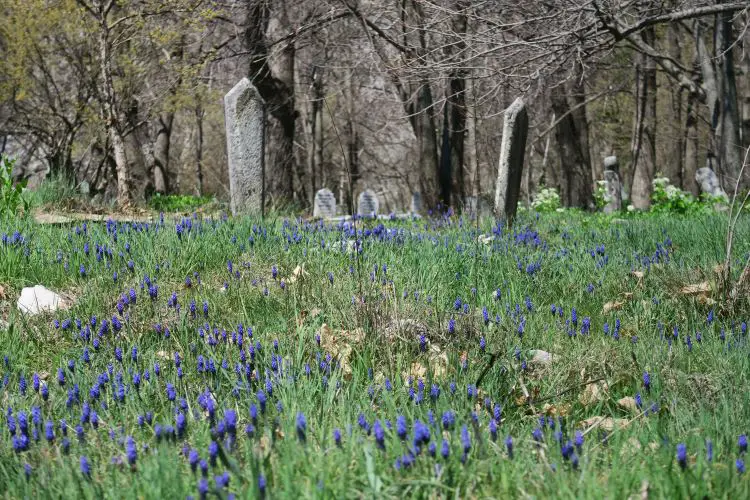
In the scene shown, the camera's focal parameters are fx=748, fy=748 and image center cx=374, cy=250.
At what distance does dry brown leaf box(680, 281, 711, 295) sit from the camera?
16.4 ft

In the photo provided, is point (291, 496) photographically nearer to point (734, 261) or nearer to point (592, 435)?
point (592, 435)

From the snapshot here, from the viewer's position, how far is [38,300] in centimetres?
467

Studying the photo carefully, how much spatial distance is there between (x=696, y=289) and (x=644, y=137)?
1967cm

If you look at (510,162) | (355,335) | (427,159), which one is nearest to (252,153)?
(510,162)

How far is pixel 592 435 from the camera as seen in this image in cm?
277

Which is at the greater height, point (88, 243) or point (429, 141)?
point (429, 141)

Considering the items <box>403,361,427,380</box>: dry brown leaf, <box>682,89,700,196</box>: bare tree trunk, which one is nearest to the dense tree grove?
<box>682,89,700,196</box>: bare tree trunk

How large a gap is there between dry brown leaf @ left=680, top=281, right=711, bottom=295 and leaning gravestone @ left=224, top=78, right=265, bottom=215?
5783 millimetres

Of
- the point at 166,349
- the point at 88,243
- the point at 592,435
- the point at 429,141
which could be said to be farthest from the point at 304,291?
the point at 429,141

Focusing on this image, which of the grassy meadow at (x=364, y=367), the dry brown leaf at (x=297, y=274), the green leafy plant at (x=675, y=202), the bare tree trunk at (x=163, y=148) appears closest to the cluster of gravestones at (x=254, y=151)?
the grassy meadow at (x=364, y=367)

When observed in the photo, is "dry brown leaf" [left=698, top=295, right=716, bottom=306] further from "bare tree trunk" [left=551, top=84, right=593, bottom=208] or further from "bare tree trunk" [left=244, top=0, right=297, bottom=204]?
"bare tree trunk" [left=551, top=84, right=593, bottom=208]

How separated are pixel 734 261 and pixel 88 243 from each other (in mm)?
4933

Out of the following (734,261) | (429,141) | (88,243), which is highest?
(429,141)

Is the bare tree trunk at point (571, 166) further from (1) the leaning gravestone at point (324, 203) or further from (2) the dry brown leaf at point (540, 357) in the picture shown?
(2) the dry brown leaf at point (540, 357)
